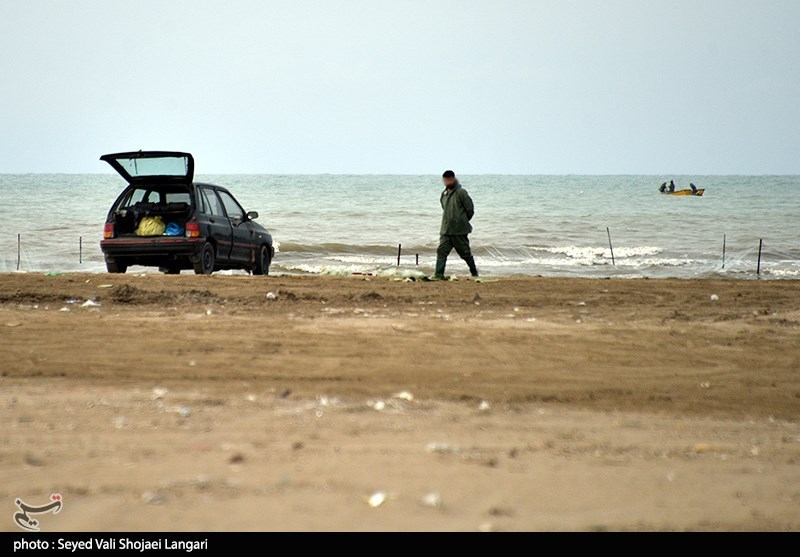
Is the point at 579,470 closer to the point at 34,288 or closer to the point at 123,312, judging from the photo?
the point at 123,312

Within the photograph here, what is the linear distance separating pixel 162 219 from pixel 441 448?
9.60m

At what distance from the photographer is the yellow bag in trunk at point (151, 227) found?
13.1 meters

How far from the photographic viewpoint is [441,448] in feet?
15.0

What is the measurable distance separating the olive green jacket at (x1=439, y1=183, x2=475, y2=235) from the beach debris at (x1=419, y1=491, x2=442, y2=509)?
30.2ft

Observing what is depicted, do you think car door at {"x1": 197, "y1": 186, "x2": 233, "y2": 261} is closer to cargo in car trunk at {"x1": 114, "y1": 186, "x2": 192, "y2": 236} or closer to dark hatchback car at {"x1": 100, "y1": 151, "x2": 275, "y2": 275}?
dark hatchback car at {"x1": 100, "y1": 151, "x2": 275, "y2": 275}

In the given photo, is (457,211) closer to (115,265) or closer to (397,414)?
(115,265)

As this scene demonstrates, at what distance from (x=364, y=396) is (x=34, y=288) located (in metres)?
6.21

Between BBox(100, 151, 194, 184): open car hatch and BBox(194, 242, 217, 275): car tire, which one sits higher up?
BBox(100, 151, 194, 184): open car hatch

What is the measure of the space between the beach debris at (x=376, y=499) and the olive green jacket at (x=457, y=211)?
9203mm

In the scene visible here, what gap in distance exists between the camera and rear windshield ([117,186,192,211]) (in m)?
13.1

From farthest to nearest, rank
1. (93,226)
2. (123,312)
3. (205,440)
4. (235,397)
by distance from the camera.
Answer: (93,226) → (123,312) → (235,397) → (205,440)

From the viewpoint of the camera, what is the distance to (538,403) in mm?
5660

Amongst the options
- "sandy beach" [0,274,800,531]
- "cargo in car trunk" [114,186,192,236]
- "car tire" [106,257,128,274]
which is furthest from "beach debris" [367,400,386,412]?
"car tire" [106,257,128,274]
